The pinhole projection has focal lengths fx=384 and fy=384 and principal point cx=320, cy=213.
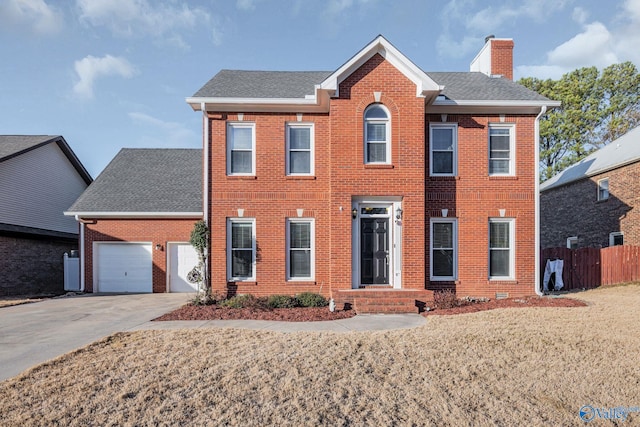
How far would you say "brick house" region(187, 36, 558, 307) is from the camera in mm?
10906

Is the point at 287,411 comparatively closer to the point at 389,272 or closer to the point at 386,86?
the point at 389,272

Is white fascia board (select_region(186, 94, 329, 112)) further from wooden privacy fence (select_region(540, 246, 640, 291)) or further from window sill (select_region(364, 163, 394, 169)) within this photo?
wooden privacy fence (select_region(540, 246, 640, 291))

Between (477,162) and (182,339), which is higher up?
(477,162)

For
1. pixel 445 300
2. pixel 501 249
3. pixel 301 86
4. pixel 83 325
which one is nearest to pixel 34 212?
pixel 83 325

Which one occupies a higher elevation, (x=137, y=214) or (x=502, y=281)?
(x=137, y=214)

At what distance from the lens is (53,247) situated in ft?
59.6

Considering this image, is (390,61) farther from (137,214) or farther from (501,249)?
(137,214)

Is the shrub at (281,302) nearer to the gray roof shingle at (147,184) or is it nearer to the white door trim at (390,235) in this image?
the white door trim at (390,235)

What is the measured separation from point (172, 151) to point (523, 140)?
1514 cm

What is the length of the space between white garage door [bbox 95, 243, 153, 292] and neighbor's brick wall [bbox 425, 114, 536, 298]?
10503mm

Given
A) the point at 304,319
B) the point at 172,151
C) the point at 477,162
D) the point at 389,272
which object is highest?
the point at 172,151

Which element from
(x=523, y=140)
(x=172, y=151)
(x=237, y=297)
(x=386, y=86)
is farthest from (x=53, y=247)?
(x=523, y=140)

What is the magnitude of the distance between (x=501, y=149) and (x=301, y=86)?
6.49 metres

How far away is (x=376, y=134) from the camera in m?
10.9
